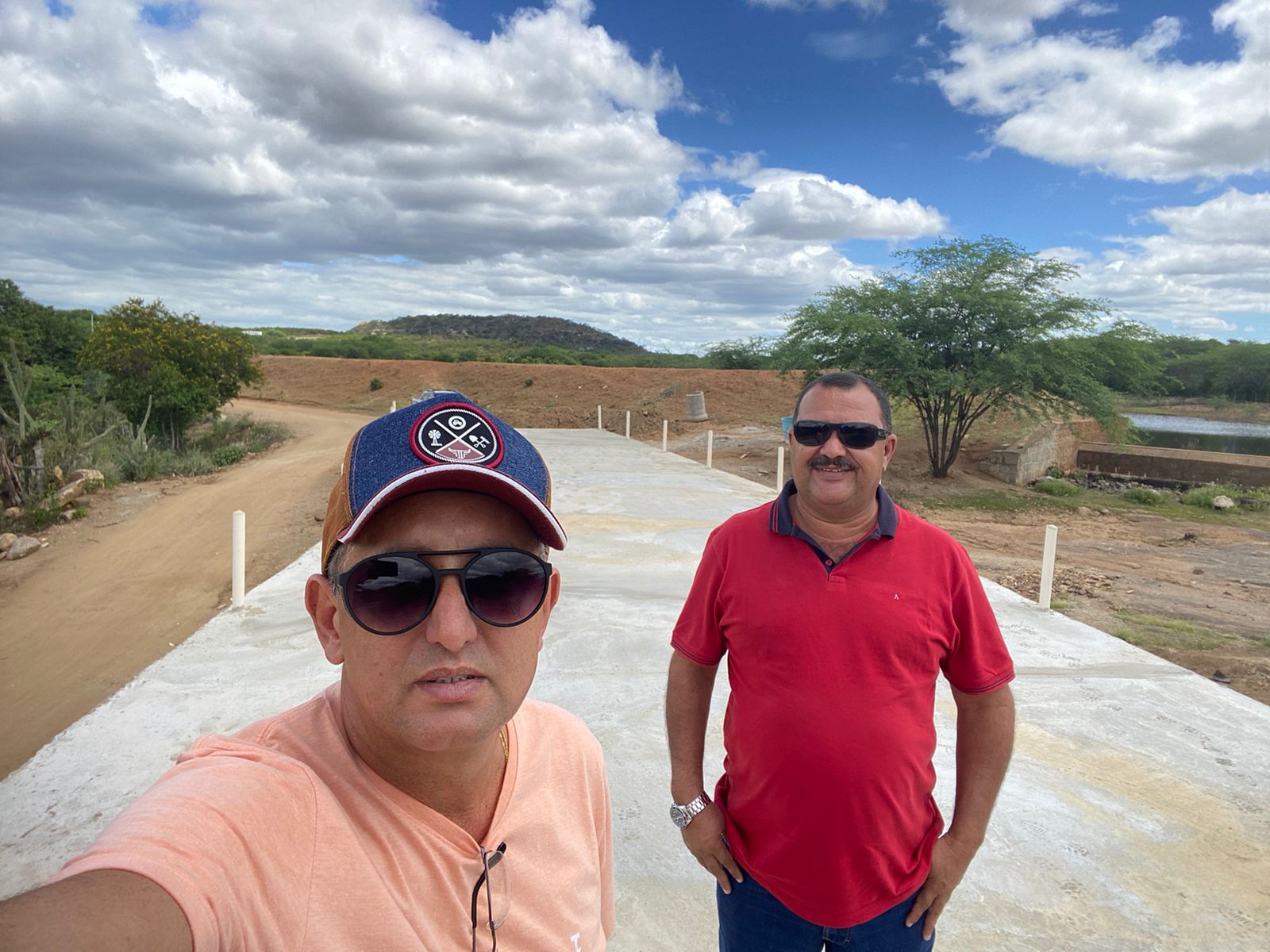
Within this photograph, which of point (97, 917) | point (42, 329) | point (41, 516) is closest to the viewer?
point (97, 917)

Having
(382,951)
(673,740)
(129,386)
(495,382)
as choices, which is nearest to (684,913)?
(673,740)

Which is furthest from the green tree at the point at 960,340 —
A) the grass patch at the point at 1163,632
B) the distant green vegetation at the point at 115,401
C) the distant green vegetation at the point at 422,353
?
the distant green vegetation at the point at 422,353

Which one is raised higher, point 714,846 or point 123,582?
point 714,846

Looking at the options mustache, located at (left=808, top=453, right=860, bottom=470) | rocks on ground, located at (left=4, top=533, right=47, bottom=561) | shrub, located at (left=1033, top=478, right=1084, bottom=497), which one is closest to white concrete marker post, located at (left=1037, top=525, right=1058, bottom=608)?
mustache, located at (left=808, top=453, right=860, bottom=470)

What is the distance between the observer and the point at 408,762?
1.12 m

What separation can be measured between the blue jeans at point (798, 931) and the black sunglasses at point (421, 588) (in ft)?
4.16

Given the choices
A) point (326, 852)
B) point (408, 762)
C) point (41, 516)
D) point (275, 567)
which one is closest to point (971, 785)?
point (408, 762)

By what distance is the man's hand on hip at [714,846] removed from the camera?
2.07 metres

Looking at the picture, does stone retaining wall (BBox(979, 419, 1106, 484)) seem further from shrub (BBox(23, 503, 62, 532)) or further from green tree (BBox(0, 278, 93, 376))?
green tree (BBox(0, 278, 93, 376))

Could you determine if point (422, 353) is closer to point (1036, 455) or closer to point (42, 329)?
point (42, 329)

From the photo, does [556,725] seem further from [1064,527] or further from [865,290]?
[865,290]

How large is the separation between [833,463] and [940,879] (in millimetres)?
1085

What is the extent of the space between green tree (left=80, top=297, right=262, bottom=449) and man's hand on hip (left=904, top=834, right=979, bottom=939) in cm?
2271

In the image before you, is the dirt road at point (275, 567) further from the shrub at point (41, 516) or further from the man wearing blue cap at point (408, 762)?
the man wearing blue cap at point (408, 762)
